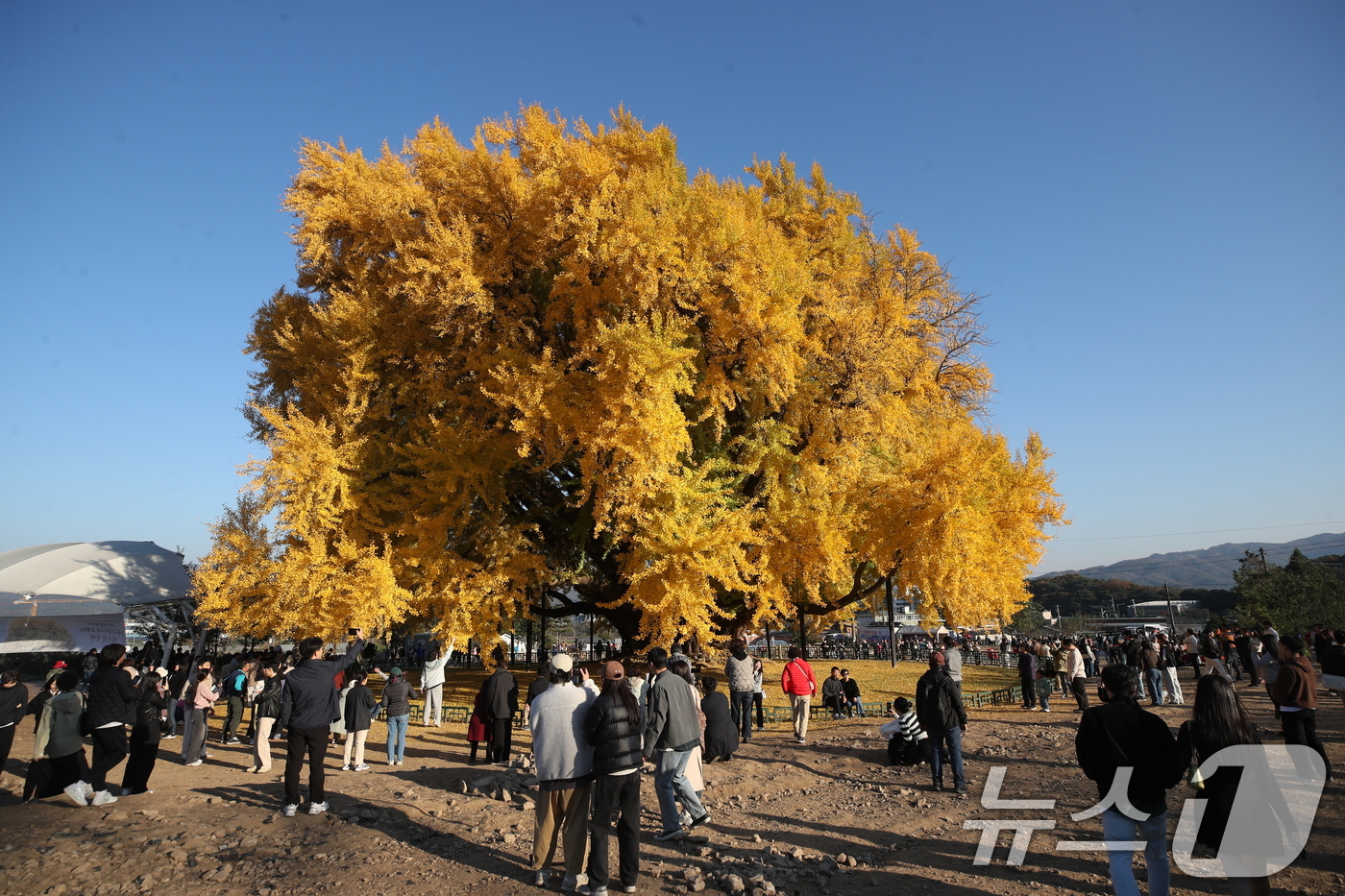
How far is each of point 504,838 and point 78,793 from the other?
17.3 feet

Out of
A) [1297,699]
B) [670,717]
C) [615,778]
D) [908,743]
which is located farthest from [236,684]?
[1297,699]

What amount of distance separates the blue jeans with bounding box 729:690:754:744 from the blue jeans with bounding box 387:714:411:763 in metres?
5.20

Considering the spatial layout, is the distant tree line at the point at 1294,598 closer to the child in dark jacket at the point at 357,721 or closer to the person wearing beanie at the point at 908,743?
the person wearing beanie at the point at 908,743

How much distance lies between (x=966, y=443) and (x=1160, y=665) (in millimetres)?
6194

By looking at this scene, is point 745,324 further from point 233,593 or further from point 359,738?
point 233,593

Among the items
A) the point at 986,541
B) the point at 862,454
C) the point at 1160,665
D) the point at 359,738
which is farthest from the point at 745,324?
the point at 1160,665

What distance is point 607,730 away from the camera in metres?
5.27

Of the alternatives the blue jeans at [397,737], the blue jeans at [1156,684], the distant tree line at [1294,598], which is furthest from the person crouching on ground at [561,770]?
the distant tree line at [1294,598]

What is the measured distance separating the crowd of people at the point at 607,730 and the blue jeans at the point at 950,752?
2 cm

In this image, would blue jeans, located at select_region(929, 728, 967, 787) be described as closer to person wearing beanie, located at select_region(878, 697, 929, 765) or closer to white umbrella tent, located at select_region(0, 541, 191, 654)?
person wearing beanie, located at select_region(878, 697, 929, 765)

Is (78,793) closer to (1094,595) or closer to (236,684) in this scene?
(236,684)

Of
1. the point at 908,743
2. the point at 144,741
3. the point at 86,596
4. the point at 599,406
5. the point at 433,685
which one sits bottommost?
the point at 908,743

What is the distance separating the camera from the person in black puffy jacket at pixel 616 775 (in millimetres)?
5098

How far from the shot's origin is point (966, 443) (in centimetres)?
1599
